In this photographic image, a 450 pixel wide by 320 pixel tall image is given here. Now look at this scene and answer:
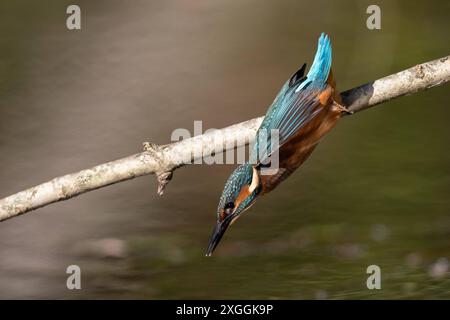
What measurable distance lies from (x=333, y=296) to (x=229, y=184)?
78cm

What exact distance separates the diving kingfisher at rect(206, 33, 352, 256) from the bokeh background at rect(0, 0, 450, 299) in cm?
52

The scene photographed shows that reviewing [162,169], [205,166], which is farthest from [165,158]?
[205,166]

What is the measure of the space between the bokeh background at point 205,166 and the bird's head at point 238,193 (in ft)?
1.70

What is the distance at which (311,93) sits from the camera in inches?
101

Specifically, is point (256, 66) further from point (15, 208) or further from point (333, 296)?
point (15, 208)

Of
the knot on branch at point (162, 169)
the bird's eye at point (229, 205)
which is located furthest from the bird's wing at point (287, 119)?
the knot on branch at point (162, 169)

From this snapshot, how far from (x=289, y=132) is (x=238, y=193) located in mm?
260

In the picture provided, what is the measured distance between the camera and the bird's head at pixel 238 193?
7.93 feet

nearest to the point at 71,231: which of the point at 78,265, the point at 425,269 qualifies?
the point at 78,265

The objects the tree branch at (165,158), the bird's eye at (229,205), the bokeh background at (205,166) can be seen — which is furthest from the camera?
the bokeh background at (205,166)

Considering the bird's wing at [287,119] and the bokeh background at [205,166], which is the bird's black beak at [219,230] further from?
the bokeh background at [205,166]

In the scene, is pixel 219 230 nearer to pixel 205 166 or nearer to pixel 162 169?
pixel 162 169

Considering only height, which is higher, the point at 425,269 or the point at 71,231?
the point at 71,231

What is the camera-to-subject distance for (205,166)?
3.25m
